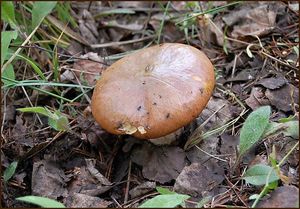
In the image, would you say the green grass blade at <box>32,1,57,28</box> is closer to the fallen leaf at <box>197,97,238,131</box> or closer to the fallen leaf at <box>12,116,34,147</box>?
the fallen leaf at <box>12,116,34,147</box>

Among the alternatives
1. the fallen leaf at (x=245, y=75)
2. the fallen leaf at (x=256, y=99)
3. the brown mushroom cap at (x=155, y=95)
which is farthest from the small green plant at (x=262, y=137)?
the fallen leaf at (x=245, y=75)

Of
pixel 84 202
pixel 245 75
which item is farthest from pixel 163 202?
pixel 245 75

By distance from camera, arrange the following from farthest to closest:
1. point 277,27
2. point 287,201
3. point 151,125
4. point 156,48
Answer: point 277,27
point 156,48
point 151,125
point 287,201

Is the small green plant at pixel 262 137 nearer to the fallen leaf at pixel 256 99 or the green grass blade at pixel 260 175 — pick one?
the green grass blade at pixel 260 175

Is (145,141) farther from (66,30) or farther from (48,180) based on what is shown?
(66,30)

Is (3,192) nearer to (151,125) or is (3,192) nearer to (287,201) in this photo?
(151,125)

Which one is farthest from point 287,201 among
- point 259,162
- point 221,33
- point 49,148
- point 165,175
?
point 221,33

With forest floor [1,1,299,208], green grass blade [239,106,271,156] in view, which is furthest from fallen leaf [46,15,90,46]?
green grass blade [239,106,271,156]
